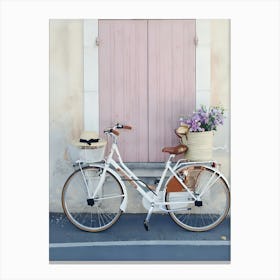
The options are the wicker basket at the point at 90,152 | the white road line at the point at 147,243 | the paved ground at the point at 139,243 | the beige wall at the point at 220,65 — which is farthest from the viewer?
the beige wall at the point at 220,65

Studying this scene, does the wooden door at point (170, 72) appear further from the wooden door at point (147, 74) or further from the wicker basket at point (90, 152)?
the wicker basket at point (90, 152)

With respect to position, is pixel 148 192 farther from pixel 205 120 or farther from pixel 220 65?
pixel 220 65

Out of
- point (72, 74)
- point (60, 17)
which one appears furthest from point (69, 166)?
point (60, 17)

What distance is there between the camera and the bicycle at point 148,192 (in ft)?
20.0

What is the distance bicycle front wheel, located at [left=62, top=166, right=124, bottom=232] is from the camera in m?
6.18

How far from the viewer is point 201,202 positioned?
20.0 ft

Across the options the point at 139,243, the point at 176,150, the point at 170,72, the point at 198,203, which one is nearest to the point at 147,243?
the point at 139,243

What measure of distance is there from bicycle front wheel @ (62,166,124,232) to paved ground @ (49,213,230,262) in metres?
0.11

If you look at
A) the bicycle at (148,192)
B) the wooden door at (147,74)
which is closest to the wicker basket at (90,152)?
the bicycle at (148,192)

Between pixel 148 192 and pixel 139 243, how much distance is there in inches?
21.9

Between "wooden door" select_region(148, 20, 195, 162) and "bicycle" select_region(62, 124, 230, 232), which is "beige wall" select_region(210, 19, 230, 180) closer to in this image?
"wooden door" select_region(148, 20, 195, 162)

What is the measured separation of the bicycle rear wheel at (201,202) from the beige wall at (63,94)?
1.27m

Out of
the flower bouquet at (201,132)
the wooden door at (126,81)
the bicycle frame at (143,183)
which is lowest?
the bicycle frame at (143,183)

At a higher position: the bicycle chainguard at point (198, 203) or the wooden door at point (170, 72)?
the wooden door at point (170, 72)
